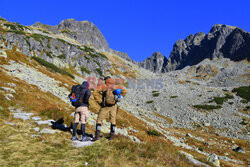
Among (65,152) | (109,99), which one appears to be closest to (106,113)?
(109,99)

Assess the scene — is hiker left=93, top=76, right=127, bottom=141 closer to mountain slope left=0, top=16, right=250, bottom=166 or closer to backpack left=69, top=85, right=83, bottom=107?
mountain slope left=0, top=16, right=250, bottom=166

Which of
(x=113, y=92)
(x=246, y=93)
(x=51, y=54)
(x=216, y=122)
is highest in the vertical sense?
(x=51, y=54)

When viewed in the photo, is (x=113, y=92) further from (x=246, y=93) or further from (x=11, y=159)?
(x=246, y=93)

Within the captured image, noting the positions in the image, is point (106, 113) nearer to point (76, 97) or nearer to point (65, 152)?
point (76, 97)

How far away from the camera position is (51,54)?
3236 inches

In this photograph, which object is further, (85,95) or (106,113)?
(85,95)

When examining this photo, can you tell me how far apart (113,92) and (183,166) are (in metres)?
4.22

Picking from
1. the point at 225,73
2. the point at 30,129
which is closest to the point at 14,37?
the point at 30,129

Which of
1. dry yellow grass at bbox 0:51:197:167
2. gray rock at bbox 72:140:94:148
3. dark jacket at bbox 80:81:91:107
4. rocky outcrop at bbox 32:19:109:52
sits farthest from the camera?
rocky outcrop at bbox 32:19:109:52

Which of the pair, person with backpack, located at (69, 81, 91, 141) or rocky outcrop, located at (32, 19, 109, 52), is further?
rocky outcrop, located at (32, 19, 109, 52)

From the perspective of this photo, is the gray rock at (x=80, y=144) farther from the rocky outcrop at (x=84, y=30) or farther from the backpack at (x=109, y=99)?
the rocky outcrop at (x=84, y=30)

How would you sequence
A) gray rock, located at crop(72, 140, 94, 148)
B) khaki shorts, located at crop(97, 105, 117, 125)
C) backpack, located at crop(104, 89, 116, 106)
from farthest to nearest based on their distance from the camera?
khaki shorts, located at crop(97, 105, 117, 125)
backpack, located at crop(104, 89, 116, 106)
gray rock, located at crop(72, 140, 94, 148)

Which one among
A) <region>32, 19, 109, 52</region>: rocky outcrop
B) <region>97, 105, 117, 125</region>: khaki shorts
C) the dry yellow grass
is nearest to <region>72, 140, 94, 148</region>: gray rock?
the dry yellow grass

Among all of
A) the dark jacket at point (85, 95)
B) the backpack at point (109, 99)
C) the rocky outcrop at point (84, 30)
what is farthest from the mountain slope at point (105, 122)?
the rocky outcrop at point (84, 30)
